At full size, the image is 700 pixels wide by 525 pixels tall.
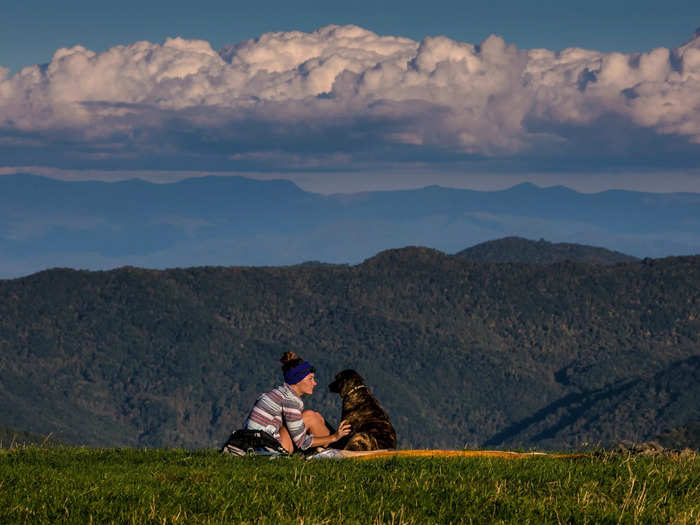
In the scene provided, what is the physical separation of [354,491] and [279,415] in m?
5.22

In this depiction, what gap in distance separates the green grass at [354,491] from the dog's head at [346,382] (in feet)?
9.20

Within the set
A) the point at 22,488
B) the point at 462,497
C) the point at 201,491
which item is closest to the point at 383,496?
the point at 462,497

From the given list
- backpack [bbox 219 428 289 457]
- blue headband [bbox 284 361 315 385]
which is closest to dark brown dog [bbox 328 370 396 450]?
blue headband [bbox 284 361 315 385]

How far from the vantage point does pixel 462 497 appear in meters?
15.8

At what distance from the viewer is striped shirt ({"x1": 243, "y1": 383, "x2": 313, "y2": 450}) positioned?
21156 millimetres

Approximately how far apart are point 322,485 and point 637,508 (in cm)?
468

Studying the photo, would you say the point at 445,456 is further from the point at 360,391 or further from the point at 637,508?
the point at 637,508

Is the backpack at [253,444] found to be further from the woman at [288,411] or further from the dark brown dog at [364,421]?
the dark brown dog at [364,421]

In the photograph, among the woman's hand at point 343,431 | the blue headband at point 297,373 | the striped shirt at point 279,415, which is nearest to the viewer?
the striped shirt at point 279,415

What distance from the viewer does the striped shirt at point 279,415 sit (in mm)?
21156

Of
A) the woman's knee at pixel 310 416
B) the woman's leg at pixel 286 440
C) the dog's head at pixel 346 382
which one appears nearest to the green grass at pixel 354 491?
the woman's leg at pixel 286 440

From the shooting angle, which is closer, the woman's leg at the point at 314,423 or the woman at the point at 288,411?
the woman at the point at 288,411

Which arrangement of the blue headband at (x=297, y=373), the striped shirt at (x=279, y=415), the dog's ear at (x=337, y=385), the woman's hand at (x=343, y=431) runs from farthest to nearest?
1. the dog's ear at (x=337, y=385)
2. the woman's hand at (x=343, y=431)
3. the blue headband at (x=297, y=373)
4. the striped shirt at (x=279, y=415)

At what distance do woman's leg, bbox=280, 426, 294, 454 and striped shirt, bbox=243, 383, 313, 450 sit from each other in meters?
0.26
